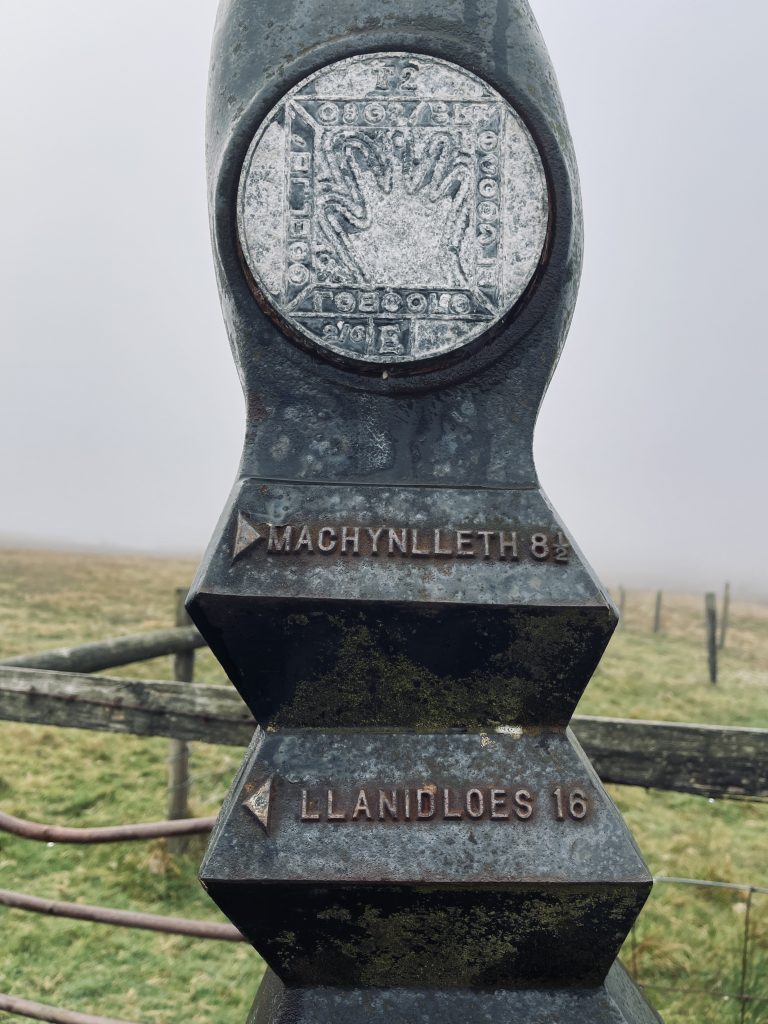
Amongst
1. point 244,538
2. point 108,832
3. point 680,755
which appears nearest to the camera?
point 244,538

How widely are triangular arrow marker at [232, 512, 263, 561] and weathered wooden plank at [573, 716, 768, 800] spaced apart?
1709mm

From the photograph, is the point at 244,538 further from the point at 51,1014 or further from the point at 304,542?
the point at 51,1014

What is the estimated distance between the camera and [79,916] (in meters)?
2.71

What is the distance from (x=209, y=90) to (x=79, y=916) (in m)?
2.38

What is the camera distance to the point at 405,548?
1.91 m

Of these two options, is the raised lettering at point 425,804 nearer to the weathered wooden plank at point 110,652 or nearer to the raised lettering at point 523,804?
the raised lettering at point 523,804

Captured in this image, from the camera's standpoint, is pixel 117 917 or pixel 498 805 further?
Result: pixel 117 917

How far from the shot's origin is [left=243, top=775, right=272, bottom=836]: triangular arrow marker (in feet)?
5.90

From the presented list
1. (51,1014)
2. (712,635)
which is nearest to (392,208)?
(51,1014)

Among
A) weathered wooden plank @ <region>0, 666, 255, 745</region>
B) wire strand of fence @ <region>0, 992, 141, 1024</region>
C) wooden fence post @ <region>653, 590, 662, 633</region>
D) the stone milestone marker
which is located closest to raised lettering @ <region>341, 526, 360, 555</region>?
the stone milestone marker

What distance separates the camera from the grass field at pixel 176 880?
358cm

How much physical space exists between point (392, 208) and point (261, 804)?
4.28 ft

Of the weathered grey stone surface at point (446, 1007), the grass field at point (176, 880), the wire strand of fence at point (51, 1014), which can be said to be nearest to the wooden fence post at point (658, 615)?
the grass field at point (176, 880)

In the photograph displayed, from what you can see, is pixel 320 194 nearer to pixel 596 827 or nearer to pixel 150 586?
pixel 596 827
